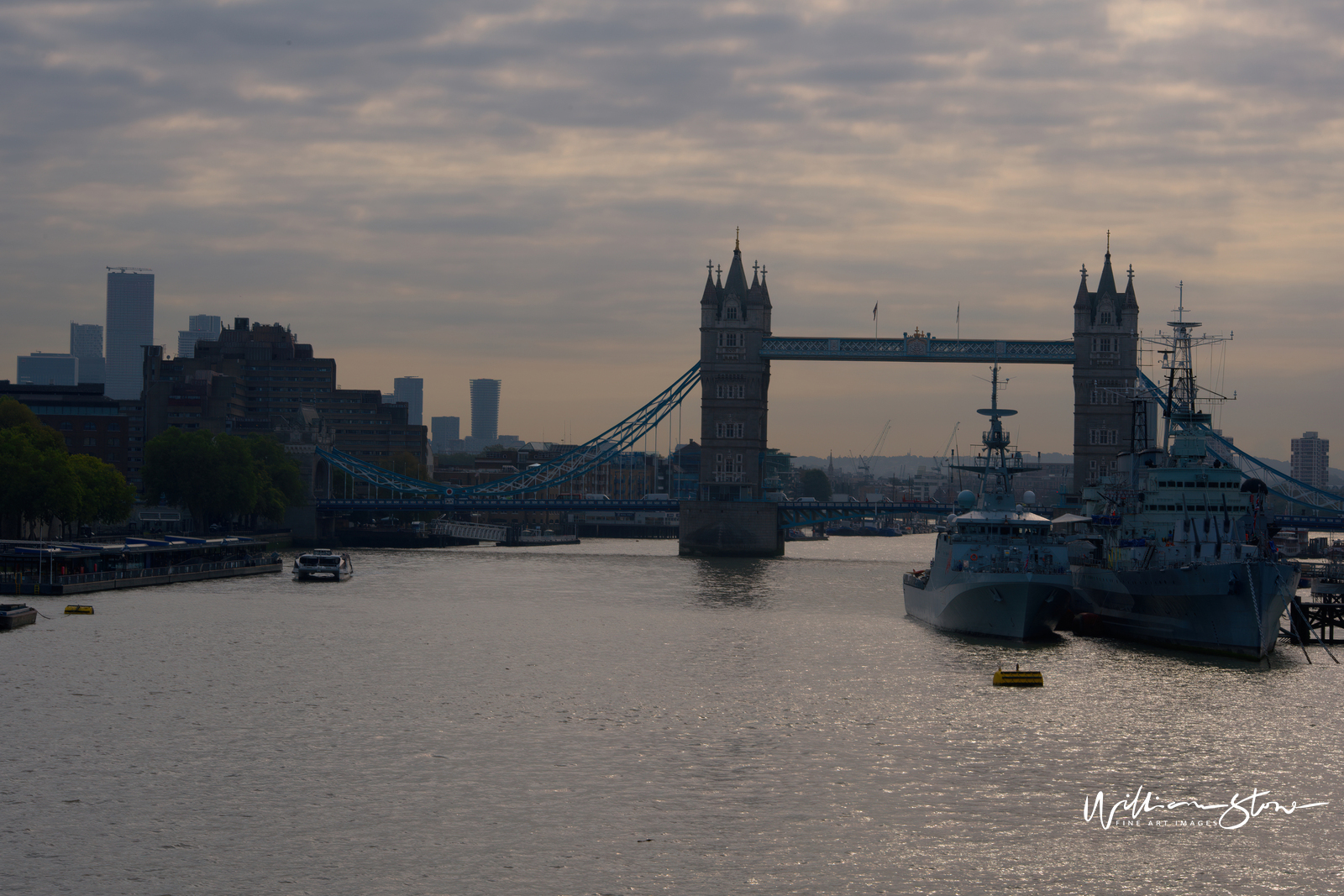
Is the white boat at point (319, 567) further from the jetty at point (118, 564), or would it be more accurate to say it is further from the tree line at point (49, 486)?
the tree line at point (49, 486)

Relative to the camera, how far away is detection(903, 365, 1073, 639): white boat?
49.6m

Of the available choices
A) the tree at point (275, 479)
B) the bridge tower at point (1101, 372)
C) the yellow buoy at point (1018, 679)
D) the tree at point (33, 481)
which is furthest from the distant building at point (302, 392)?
the yellow buoy at point (1018, 679)

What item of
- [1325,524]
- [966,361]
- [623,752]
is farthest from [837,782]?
[966,361]

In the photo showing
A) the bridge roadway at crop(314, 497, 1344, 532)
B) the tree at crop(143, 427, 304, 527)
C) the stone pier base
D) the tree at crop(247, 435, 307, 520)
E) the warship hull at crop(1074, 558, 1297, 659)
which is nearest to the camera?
the warship hull at crop(1074, 558, 1297, 659)

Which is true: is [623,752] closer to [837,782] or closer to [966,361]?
[837,782]

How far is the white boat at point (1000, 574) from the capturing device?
163ft

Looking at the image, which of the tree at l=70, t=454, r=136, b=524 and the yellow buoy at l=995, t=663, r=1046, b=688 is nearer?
the yellow buoy at l=995, t=663, r=1046, b=688

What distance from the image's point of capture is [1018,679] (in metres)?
39.9

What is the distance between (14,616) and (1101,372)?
7727 centimetres

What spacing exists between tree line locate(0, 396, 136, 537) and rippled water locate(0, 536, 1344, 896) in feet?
99.8

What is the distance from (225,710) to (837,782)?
15.0 m

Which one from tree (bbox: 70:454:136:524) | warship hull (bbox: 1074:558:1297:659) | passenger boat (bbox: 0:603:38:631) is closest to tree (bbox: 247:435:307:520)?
tree (bbox: 70:454:136:524)

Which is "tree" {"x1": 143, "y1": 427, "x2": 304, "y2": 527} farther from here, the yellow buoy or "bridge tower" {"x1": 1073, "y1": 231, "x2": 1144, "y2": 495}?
the yellow buoy

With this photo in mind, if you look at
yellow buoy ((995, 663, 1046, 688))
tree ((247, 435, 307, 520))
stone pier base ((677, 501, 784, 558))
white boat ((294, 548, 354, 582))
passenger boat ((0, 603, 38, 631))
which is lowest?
yellow buoy ((995, 663, 1046, 688))
